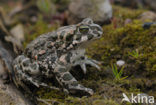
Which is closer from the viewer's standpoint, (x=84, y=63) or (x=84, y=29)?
(x=84, y=29)

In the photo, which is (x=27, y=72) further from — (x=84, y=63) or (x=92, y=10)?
(x=92, y=10)

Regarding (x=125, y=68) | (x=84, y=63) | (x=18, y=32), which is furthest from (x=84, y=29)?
(x=18, y=32)

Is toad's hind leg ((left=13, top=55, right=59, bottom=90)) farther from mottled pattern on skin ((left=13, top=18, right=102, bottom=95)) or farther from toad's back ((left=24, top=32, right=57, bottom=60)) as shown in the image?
toad's back ((left=24, top=32, right=57, bottom=60))

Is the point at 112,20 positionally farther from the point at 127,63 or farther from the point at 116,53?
the point at 127,63

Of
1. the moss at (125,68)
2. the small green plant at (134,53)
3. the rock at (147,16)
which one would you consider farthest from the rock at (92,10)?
the small green plant at (134,53)

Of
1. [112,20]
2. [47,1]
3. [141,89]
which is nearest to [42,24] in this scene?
[47,1]

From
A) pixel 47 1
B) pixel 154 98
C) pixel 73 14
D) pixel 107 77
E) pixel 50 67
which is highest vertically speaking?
pixel 47 1

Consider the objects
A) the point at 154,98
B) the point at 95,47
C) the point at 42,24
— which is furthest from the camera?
the point at 42,24

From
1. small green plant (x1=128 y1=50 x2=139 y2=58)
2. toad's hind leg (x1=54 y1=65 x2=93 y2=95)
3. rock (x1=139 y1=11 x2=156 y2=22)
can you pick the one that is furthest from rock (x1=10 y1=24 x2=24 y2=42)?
rock (x1=139 y1=11 x2=156 y2=22)
